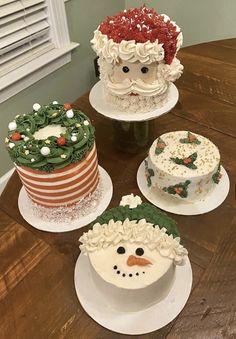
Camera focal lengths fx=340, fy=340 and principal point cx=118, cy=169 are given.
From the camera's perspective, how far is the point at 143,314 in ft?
2.44

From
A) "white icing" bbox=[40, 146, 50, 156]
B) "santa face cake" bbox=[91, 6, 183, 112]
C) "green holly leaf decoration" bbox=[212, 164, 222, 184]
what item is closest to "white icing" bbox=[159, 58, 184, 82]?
"santa face cake" bbox=[91, 6, 183, 112]

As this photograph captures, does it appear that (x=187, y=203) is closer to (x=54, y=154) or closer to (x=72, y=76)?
(x=54, y=154)

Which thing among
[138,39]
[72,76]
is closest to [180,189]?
[138,39]

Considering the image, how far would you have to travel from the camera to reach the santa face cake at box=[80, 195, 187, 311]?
0.69 meters

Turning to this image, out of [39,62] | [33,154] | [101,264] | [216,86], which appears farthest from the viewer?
[39,62]

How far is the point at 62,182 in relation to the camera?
874 mm

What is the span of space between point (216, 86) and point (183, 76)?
146 mm

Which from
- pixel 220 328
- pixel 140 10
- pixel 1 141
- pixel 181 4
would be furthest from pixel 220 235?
pixel 181 4

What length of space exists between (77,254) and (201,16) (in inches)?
64.5

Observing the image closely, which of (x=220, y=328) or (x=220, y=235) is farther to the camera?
(x=220, y=235)

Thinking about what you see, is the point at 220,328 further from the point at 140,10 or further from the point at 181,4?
the point at 181,4

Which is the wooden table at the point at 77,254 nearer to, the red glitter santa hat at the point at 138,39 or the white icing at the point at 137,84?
the white icing at the point at 137,84

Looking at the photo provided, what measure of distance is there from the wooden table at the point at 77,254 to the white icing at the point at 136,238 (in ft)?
0.43

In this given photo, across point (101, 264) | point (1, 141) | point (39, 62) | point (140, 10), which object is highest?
point (140, 10)
